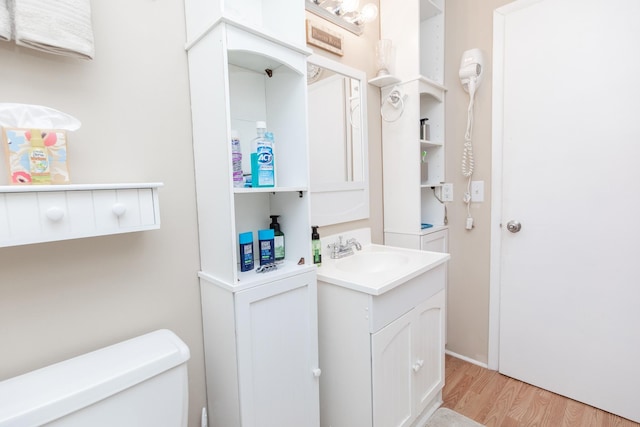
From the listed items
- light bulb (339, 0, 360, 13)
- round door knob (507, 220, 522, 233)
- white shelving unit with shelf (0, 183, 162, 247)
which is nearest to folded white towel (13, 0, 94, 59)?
white shelving unit with shelf (0, 183, 162, 247)

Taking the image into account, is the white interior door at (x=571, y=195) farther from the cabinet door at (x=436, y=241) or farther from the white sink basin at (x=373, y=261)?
the white sink basin at (x=373, y=261)

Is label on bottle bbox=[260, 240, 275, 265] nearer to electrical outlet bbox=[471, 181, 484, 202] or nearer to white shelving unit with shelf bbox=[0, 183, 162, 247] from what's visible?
white shelving unit with shelf bbox=[0, 183, 162, 247]

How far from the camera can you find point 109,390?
0.73 m

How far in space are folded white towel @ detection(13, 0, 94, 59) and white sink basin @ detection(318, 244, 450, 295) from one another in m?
1.05

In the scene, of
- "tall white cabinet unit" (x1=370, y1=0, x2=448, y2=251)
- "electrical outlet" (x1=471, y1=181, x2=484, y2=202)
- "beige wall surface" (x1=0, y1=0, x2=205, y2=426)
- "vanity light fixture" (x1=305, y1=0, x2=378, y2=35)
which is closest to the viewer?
"beige wall surface" (x1=0, y1=0, x2=205, y2=426)

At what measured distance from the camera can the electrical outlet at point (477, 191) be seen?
1.91m

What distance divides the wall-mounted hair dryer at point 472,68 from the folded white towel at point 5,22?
1.99m

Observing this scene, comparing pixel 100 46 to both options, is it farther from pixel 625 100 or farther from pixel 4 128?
pixel 625 100

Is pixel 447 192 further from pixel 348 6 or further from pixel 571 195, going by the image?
pixel 348 6

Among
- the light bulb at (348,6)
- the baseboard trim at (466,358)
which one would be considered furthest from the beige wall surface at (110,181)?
the baseboard trim at (466,358)

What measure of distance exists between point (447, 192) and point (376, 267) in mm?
846

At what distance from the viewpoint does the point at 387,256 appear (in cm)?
163

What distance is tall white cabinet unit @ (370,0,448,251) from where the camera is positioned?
1773 mm

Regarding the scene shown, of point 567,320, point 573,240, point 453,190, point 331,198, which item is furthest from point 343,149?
point 567,320
